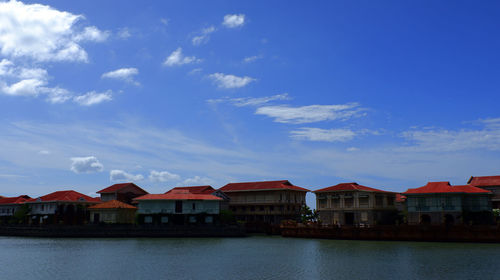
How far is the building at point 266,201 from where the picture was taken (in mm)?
92625

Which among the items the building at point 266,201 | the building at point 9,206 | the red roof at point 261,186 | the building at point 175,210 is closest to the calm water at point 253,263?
the building at point 175,210

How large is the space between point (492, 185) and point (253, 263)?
5899 cm

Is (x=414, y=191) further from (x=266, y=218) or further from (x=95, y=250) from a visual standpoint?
(x=95, y=250)

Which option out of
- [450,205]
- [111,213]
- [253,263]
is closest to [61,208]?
[111,213]

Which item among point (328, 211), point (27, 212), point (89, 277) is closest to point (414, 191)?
point (328, 211)

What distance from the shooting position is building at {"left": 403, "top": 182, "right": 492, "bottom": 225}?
62.9 metres

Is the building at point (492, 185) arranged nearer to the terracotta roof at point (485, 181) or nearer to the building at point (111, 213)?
the terracotta roof at point (485, 181)

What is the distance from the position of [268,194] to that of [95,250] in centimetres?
4880

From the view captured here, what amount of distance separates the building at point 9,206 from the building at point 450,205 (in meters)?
87.4

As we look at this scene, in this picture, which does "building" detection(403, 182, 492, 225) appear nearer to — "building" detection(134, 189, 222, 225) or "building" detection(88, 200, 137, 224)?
"building" detection(134, 189, 222, 225)

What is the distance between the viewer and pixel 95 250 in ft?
164

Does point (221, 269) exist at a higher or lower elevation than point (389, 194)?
lower

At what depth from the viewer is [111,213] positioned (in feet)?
274

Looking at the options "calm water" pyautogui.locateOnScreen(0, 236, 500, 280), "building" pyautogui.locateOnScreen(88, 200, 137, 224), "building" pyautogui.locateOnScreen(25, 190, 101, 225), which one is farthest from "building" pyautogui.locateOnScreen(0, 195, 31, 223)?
"calm water" pyautogui.locateOnScreen(0, 236, 500, 280)
